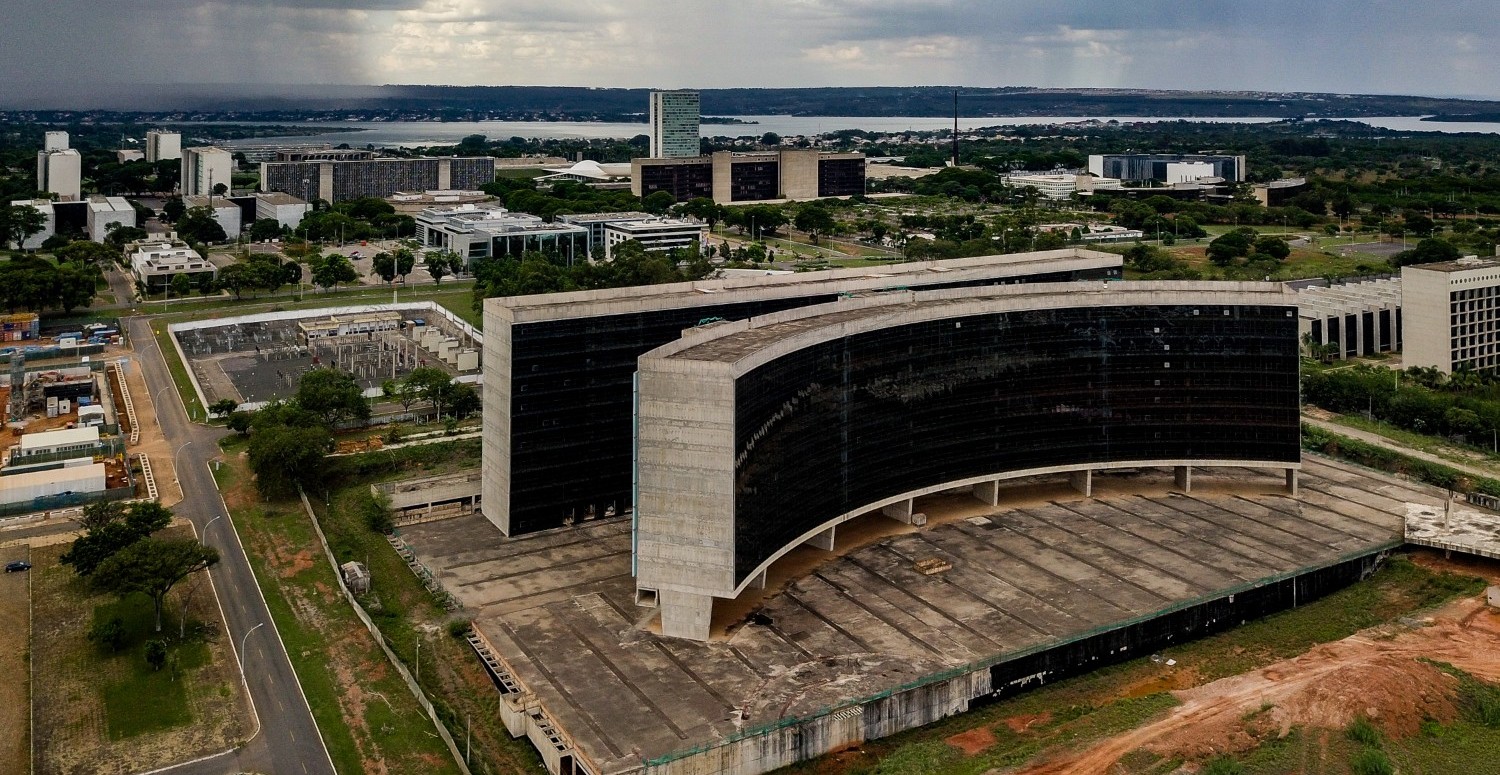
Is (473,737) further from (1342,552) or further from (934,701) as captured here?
(1342,552)

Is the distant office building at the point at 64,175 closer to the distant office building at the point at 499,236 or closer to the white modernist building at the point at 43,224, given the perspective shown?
the white modernist building at the point at 43,224

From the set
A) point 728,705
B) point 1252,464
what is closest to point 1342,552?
point 1252,464

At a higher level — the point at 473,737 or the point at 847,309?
the point at 847,309

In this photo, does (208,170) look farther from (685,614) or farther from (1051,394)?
(685,614)

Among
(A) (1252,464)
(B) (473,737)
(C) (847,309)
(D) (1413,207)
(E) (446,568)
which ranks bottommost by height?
(B) (473,737)

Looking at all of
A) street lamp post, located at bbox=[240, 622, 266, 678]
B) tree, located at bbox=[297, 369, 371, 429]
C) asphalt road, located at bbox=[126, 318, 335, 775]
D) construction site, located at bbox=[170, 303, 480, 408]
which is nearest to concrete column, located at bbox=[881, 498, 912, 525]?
asphalt road, located at bbox=[126, 318, 335, 775]

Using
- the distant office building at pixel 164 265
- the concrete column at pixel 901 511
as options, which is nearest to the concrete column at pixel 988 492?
the concrete column at pixel 901 511

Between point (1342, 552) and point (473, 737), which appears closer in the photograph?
point (473, 737)

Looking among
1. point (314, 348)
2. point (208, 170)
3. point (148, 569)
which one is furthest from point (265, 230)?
point (148, 569)
